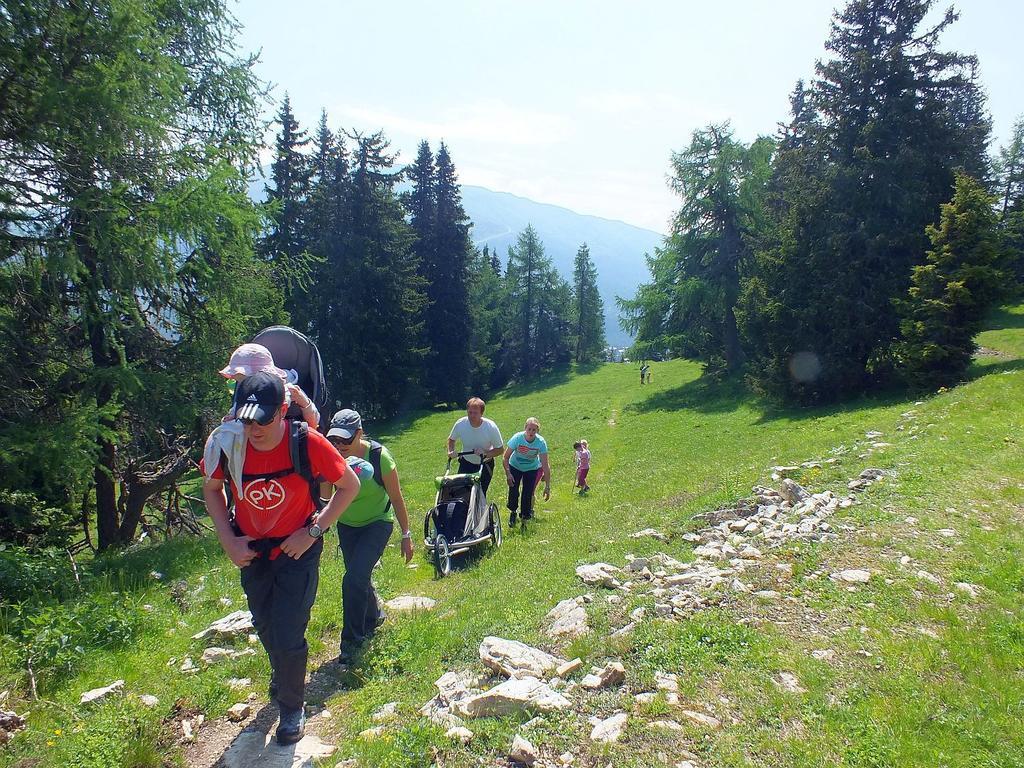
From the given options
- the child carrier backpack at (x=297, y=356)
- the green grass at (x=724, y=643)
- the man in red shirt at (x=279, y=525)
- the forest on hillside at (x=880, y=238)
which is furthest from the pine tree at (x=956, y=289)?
the man in red shirt at (x=279, y=525)

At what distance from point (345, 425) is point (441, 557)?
10.6 ft

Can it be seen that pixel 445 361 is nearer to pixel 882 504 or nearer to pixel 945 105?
pixel 945 105

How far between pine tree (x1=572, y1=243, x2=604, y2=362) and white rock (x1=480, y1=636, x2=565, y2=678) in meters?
69.4

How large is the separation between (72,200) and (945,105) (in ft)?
80.7

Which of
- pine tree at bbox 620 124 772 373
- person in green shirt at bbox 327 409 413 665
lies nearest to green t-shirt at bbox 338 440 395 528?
person in green shirt at bbox 327 409 413 665

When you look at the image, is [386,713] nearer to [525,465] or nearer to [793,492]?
[525,465]

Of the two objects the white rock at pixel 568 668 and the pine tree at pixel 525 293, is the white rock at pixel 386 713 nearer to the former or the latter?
the white rock at pixel 568 668

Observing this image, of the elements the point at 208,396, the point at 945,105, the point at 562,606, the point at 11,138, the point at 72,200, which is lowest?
the point at 562,606

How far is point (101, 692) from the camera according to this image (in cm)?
408

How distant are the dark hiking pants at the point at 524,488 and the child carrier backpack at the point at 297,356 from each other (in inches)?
228

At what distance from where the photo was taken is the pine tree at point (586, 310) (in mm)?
74625

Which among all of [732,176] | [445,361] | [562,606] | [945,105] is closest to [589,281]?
[445,361]

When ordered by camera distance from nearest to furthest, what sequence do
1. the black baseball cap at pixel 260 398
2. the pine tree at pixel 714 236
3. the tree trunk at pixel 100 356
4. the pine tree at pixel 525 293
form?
the black baseball cap at pixel 260 398, the tree trunk at pixel 100 356, the pine tree at pixel 714 236, the pine tree at pixel 525 293

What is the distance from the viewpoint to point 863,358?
2088 cm
